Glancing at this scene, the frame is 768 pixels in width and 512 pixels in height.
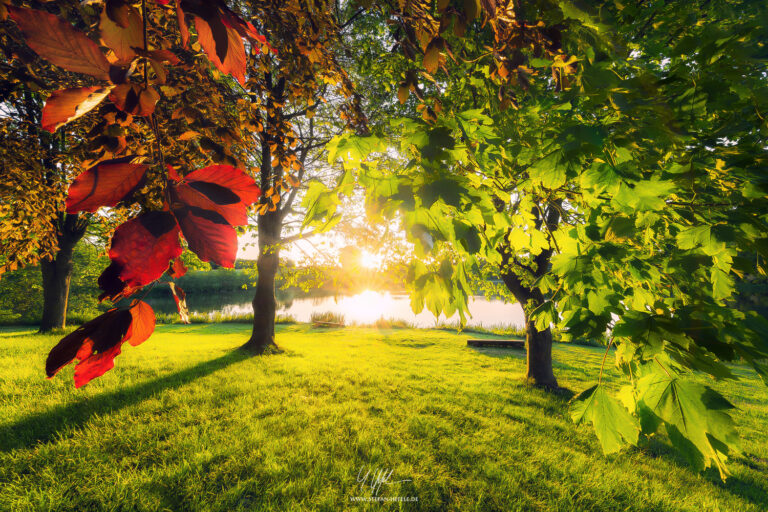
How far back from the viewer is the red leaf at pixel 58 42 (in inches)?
22.0

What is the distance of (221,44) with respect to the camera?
75cm

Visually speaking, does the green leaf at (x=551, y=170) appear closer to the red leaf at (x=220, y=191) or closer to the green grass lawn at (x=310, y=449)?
the red leaf at (x=220, y=191)

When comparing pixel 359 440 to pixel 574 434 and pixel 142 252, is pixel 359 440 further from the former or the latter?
pixel 142 252

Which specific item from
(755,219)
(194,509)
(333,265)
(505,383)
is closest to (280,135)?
(755,219)

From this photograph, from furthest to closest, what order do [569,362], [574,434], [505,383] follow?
1. [569,362]
2. [505,383]
3. [574,434]

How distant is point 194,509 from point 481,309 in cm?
3409

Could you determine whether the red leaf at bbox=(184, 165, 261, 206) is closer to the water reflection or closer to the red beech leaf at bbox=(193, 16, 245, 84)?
the red beech leaf at bbox=(193, 16, 245, 84)

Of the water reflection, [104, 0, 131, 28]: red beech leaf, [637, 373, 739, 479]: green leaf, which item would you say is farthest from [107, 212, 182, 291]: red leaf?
the water reflection

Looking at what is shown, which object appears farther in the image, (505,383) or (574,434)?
(505,383)

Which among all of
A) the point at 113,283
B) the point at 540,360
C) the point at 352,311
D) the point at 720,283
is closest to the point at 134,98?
the point at 113,283

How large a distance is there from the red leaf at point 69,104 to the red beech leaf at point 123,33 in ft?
0.47

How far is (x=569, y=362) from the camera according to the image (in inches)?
413
